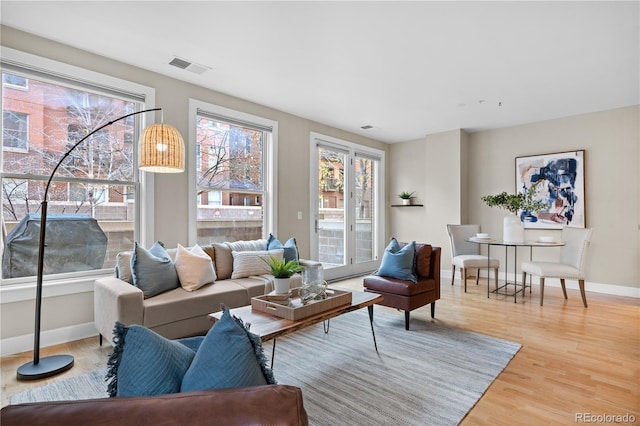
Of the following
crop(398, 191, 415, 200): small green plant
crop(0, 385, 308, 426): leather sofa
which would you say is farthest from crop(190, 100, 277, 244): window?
crop(0, 385, 308, 426): leather sofa

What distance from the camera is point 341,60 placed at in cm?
330

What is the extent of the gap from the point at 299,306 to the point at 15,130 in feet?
9.33

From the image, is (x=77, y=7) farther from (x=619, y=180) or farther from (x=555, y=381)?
(x=619, y=180)

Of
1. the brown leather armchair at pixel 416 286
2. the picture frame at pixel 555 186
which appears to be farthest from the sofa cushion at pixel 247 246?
the picture frame at pixel 555 186

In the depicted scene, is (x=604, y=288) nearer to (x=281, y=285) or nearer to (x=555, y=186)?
(x=555, y=186)

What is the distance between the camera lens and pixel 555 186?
5.23m

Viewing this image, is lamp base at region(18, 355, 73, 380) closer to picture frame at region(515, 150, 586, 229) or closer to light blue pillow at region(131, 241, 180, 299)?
light blue pillow at region(131, 241, 180, 299)

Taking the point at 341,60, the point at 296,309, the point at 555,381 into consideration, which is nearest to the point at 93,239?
the point at 296,309

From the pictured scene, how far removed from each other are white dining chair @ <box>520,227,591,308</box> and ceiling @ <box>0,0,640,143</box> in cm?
178

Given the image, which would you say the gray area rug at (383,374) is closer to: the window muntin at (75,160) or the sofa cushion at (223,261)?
the sofa cushion at (223,261)

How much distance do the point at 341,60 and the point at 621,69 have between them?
295 centimetres

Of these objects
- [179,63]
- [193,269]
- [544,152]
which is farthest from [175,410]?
[544,152]

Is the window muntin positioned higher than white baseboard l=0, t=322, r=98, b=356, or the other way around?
the window muntin

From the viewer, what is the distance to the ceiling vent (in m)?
3.31
